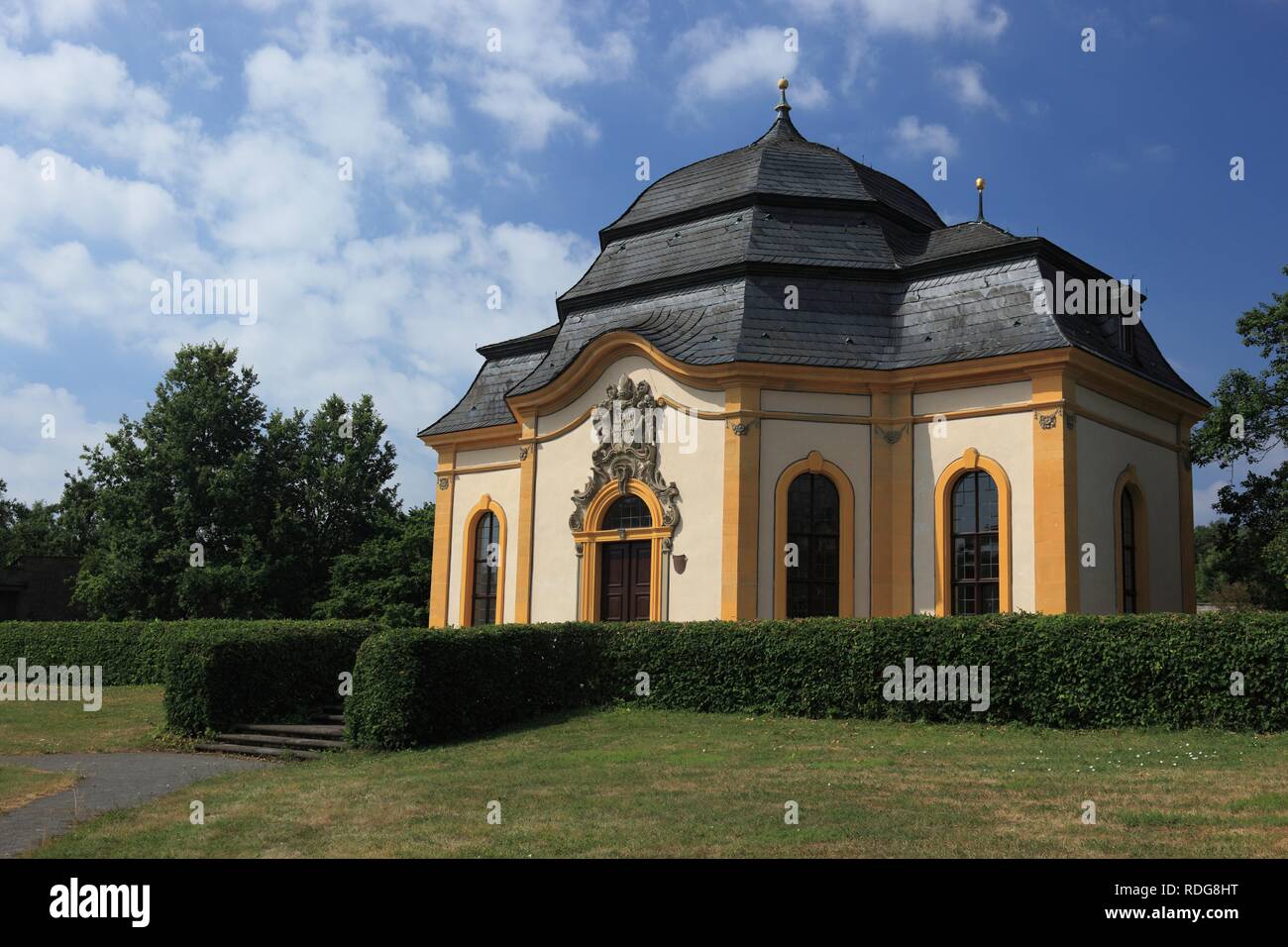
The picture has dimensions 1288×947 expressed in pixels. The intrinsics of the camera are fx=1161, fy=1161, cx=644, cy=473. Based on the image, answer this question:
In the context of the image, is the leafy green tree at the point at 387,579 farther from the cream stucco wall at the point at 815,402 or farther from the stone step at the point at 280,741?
the stone step at the point at 280,741

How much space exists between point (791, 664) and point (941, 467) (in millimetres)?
6729

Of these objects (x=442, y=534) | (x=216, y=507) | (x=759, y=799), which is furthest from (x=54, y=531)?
(x=759, y=799)

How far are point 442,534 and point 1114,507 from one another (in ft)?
53.1

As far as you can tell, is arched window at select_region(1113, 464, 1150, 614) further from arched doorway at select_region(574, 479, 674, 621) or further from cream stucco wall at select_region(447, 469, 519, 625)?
cream stucco wall at select_region(447, 469, 519, 625)

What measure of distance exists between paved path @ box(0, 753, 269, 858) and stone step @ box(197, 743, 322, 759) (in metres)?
0.29

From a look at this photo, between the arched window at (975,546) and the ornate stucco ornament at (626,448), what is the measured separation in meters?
5.49

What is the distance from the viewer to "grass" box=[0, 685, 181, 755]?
18812mm

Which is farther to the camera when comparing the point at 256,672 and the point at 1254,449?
the point at 1254,449

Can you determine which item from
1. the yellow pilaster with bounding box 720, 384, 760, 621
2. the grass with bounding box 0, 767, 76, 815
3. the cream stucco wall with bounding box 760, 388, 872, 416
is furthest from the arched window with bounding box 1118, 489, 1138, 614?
the grass with bounding box 0, 767, 76, 815

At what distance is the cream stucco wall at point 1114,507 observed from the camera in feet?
72.4

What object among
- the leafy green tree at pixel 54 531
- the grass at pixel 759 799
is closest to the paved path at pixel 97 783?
the grass at pixel 759 799

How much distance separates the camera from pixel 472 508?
97.3 ft

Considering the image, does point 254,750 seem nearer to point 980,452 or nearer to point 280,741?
point 280,741
